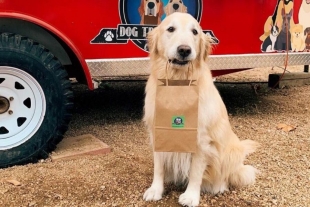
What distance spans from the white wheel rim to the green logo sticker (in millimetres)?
1336

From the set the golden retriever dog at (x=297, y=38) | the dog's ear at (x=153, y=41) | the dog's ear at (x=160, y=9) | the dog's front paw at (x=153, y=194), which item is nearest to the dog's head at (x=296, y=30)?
the golden retriever dog at (x=297, y=38)

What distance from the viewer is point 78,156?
3488 mm

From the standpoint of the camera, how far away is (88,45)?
12.2ft

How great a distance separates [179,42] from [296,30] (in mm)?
2553

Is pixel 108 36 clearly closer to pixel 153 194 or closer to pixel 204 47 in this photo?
pixel 204 47

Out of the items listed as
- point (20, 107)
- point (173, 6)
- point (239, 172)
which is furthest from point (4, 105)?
point (239, 172)

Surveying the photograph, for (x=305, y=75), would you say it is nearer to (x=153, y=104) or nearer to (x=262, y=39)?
(x=262, y=39)

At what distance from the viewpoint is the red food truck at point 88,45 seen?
10.8ft

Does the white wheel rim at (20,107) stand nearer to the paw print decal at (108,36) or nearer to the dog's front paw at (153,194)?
the paw print decal at (108,36)

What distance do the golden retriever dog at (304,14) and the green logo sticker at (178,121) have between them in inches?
109

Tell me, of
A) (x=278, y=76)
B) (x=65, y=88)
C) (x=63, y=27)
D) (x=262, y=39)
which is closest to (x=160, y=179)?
(x=65, y=88)

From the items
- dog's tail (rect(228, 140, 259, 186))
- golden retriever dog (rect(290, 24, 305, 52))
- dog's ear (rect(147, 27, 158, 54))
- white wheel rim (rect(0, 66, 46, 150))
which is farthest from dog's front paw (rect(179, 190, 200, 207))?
golden retriever dog (rect(290, 24, 305, 52))

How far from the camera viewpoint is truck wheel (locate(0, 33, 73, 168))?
129 inches

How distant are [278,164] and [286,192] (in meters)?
0.53
